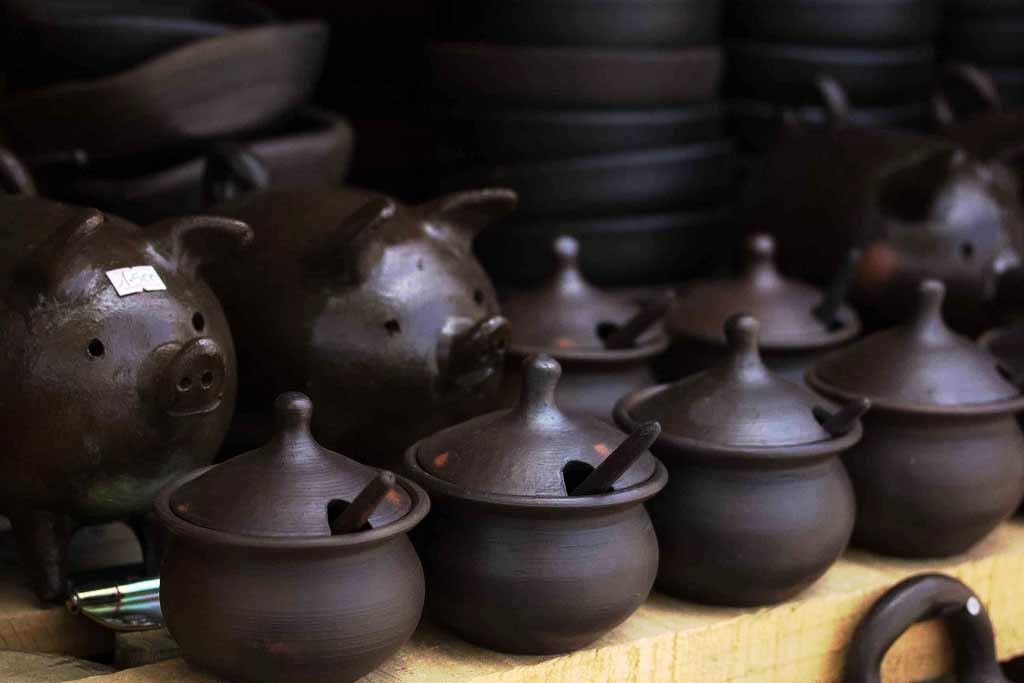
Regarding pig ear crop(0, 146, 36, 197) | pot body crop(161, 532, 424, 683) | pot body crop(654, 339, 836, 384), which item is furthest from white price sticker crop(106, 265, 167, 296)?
pot body crop(654, 339, 836, 384)

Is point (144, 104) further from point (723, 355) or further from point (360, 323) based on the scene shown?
point (723, 355)

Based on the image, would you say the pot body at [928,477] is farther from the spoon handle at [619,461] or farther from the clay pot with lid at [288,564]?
the clay pot with lid at [288,564]

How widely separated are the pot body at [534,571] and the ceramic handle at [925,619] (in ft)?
1.34

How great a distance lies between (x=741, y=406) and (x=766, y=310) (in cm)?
52

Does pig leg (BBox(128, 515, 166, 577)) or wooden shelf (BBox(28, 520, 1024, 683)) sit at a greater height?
pig leg (BBox(128, 515, 166, 577))

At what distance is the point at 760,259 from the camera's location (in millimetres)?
2322

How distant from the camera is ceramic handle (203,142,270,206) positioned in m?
2.23

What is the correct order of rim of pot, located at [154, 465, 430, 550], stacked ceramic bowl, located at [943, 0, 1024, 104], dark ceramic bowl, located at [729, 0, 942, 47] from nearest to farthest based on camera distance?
1. rim of pot, located at [154, 465, 430, 550]
2. dark ceramic bowl, located at [729, 0, 942, 47]
3. stacked ceramic bowl, located at [943, 0, 1024, 104]

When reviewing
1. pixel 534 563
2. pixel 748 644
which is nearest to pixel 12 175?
pixel 534 563

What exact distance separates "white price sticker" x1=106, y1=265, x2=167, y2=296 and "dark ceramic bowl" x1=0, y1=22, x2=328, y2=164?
650mm

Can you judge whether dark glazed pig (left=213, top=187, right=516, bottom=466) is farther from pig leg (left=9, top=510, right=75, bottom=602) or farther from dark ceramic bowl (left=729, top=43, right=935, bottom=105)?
dark ceramic bowl (left=729, top=43, right=935, bottom=105)

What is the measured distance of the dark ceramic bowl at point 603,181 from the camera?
2615 mm

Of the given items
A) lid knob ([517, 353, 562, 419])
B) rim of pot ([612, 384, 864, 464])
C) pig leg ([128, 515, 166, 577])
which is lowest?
pig leg ([128, 515, 166, 577])

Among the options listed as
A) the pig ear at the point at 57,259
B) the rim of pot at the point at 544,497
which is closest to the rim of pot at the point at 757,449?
the rim of pot at the point at 544,497
